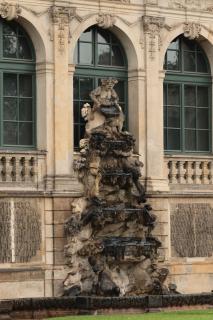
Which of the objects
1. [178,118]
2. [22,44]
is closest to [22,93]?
[22,44]

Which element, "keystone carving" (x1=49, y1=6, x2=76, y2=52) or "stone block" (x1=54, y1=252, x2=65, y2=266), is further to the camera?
"keystone carving" (x1=49, y1=6, x2=76, y2=52)

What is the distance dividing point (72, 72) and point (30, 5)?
199cm

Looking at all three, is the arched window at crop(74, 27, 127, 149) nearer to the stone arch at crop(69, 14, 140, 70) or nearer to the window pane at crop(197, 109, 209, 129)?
A: the stone arch at crop(69, 14, 140, 70)

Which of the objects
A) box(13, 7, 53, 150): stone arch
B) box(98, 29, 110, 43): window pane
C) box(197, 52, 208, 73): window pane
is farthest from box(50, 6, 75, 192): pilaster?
box(197, 52, 208, 73): window pane

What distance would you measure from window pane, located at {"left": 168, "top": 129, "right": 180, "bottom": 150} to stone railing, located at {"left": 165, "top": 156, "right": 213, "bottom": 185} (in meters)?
0.53

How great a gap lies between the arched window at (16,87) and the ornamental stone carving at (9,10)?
490 mm

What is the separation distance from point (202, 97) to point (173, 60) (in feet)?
4.24

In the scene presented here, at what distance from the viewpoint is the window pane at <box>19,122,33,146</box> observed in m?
35.3

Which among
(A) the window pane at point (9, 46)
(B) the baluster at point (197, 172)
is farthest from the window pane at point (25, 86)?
(B) the baluster at point (197, 172)

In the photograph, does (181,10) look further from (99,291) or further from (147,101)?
(99,291)

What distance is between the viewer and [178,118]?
38000 mm

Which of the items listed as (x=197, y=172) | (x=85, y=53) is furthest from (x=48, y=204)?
(x=197, y=172)

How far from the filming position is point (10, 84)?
3528 centimetres

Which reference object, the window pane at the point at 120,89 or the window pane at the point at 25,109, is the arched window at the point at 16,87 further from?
the window pane at the point at 120,89
